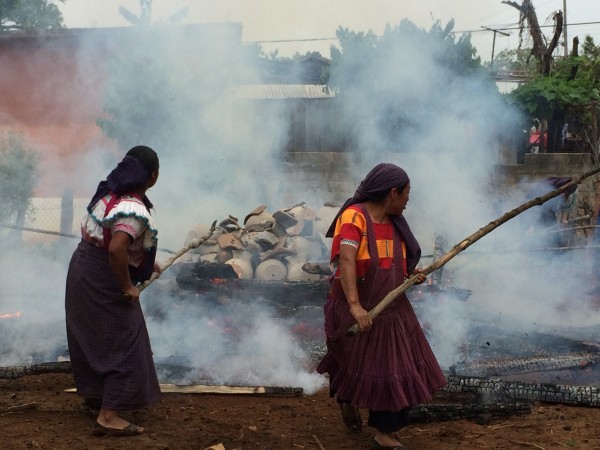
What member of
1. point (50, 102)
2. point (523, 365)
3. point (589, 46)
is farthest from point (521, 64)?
point (523, 365)

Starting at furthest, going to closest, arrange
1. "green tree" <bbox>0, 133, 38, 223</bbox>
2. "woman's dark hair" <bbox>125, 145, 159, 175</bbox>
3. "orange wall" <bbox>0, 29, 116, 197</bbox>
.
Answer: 1. "orange wall" <bbox>0, 29, 116, 197</bbox>
2. "green tree" <bbox>0, 133, 38, 223</bbox>
3. "woman's dark hair" <bbox>125, 145, 159, 175</bbox>

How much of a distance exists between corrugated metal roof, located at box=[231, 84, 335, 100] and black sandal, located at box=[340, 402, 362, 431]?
35.6 ft

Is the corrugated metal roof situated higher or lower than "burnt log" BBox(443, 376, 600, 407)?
higher

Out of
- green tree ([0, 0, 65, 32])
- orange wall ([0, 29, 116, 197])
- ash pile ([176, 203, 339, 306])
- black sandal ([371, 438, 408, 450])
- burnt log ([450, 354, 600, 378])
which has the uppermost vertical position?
green tree ([0, 0, 65, 32])

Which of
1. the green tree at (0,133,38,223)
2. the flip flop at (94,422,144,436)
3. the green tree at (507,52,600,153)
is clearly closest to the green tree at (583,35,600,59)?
the green tree at (507,52,600,153)

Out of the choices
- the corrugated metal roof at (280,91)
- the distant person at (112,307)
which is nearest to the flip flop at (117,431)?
the distant person at (112,307)

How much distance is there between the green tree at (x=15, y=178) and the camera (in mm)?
12964

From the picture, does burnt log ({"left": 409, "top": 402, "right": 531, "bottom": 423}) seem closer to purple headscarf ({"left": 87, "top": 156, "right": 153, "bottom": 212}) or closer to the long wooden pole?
the long wooden pole

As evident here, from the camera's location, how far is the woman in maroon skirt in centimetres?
402

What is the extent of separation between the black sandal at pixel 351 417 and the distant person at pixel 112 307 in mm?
1264

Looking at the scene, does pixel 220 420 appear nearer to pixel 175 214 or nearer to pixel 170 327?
pixel 170 327

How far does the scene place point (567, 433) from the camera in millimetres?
4555

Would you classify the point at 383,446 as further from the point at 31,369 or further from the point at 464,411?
the point at 31,369

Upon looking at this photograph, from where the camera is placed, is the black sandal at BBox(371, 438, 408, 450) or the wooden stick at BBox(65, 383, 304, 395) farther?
the wooden stick at BBox(65, 383, 304, 395)
